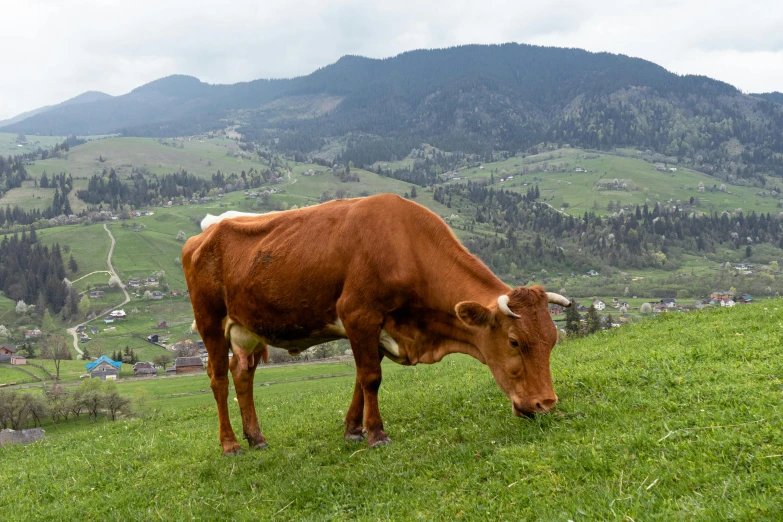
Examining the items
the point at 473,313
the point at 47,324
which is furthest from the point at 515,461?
the point at 47,324

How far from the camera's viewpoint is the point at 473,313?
8.45m

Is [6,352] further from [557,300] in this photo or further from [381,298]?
[557,300]

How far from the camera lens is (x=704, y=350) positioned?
1088 cm

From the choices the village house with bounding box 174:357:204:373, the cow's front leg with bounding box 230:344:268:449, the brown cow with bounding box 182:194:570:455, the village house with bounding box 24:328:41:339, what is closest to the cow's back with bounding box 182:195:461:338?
the brown cow with bounding box 182:194:570:455

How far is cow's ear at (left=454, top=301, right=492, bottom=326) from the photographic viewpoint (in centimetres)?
834

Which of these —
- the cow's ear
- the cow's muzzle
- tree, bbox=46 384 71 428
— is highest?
the cow's ear

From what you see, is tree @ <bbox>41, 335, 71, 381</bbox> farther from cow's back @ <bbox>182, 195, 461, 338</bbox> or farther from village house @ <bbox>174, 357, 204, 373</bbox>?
cow's back @ <bbox>182, 195, 461, 338</bbox>

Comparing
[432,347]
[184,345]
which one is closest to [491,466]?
[432,347]

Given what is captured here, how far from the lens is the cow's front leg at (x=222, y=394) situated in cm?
1101

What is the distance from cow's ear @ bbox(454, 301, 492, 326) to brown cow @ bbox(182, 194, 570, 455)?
15 mm

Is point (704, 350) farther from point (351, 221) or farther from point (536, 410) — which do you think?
point (351, 221)

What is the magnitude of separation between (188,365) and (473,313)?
121m

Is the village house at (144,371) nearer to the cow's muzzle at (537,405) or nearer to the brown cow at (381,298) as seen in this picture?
the brown cow at (381,298)

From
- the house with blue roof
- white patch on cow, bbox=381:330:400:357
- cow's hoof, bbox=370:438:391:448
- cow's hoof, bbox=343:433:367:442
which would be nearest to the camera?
cow's hoof, bbox=370:438:391:448
